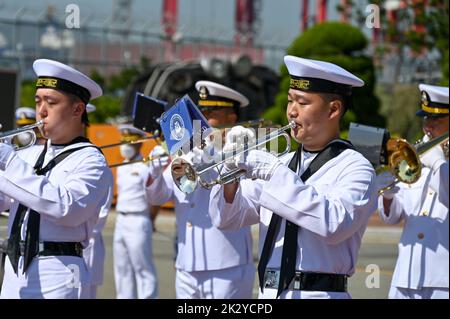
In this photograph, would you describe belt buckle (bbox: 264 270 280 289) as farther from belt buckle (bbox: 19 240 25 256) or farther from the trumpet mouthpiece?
belt buckle (bbox: 19 240 25 256)

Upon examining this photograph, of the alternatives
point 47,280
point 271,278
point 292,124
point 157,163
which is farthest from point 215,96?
point 271,278

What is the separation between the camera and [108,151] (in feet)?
60.0

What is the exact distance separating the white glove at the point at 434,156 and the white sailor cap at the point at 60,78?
2.56 m

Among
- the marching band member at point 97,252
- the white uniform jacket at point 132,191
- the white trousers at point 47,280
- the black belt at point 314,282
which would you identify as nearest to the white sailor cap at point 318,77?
the black belt at point 314,282

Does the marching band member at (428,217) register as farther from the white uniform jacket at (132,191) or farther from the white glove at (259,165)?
the white uniform jacket at (132,191)

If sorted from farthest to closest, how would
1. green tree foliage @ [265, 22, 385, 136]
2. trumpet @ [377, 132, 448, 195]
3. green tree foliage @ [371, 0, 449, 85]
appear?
green tree foliage @ [371, 0, 449, 85] < green tree foliage @ [265, 22, 385, 136] < trumpet @ [377, 132, 448, 195]

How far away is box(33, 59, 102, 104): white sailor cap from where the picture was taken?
539cm

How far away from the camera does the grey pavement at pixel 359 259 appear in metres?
7.23

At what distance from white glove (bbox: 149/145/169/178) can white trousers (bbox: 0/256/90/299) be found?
2209 mm

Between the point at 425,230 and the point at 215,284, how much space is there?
1479 millimetres

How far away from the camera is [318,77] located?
15.8 ft

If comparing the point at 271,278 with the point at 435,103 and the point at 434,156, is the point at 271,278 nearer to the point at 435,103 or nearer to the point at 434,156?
the point at 434,156

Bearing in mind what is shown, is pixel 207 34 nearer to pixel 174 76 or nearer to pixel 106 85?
pixel 106 85

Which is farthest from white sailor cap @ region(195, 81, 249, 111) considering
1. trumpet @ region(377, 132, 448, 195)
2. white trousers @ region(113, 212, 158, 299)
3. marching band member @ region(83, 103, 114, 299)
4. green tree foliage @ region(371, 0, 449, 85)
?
green tree foliage @ region(371, 0, 449, 85)
